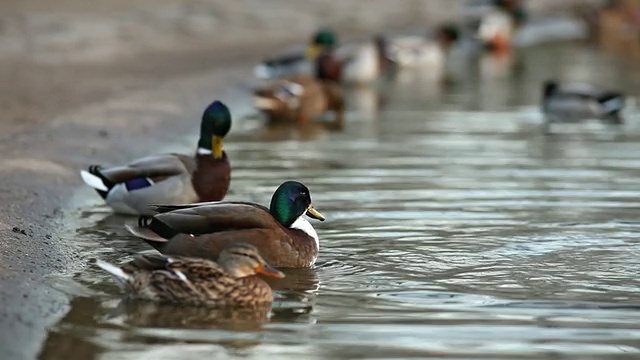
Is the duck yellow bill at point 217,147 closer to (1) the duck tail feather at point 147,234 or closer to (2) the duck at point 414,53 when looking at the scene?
(1) the duck tail feather at point 147,234

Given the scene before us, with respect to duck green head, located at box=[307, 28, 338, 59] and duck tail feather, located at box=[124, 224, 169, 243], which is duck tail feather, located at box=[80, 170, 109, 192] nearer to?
duck tail feather, located at box=[124, 224, 169, 243]

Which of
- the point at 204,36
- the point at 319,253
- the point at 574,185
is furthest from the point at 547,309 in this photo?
the point at 204,36

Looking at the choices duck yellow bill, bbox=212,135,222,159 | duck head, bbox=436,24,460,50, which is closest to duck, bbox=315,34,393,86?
duck head, bbox=436,24,460,50

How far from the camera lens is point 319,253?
9.09m

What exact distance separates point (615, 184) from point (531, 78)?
1199cm

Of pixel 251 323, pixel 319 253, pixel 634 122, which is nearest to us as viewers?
pixel 251 323

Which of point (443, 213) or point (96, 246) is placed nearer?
point (96, 246)

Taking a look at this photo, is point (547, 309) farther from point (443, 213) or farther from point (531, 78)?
point (531, 78)

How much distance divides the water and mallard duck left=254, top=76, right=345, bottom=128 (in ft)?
3.22

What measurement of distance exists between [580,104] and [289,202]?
10178 millimetres

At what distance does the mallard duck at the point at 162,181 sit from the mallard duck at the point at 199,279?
106 inches

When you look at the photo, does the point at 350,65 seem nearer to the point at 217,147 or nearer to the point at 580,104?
the point at 580,104

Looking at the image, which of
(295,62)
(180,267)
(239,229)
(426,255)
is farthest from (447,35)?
(180,267)

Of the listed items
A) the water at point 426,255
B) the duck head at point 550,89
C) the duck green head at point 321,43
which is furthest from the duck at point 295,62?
the water at point 426,255
